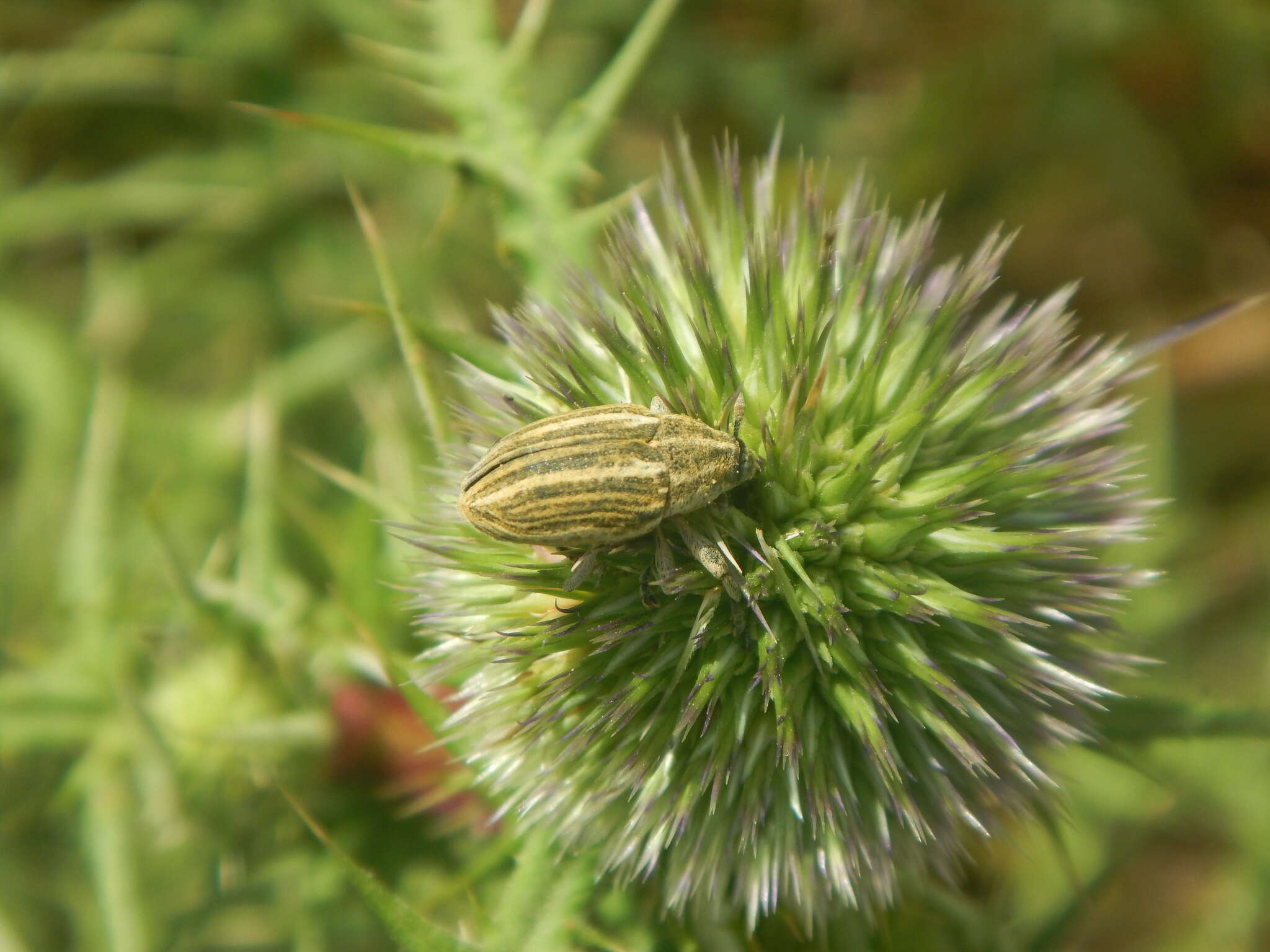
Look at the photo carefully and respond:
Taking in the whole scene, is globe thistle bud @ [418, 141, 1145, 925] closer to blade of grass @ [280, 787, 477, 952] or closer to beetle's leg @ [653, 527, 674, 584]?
beetle's leg @ [653, 527, 674, 584]

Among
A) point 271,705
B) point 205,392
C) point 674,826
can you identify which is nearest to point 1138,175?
point 674,826

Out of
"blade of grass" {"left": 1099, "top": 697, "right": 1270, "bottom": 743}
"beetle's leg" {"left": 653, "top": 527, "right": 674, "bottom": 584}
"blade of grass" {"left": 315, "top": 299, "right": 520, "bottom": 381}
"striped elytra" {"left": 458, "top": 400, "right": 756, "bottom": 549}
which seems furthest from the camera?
"blade of grass" {"left": 315, "top": 299, "right": 520, "bottom": 381}

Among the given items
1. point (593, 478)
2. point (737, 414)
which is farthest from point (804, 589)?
point (593, 478)

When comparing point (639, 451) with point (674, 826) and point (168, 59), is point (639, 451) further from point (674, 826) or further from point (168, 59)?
point (168, 59)

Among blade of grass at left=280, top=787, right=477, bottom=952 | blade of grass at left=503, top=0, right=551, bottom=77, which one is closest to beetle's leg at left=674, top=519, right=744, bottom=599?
blade of grass at left=280, top=787, right=477, bottom=952

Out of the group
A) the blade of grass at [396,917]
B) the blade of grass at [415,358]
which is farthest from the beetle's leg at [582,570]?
the blade of grass at [396,917]

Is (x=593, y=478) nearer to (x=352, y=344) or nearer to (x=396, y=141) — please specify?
(x=396, y=141)

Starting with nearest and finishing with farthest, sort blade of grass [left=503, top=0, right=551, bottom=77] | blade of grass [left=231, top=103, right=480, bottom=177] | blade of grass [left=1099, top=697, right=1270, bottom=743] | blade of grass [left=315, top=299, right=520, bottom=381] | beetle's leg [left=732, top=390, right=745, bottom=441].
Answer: beetle's leg [left=732, top=390, right=745, bottom=441], blade of grass [left=1099, top=697, right=1270, bottom=743], blade of grass [left=315, top=299, right=520, bottom=381], blade of grass [left=231, top=103, right=480, bottom=177], blade of grass [left=503, top=0, right=551, bottom=77]
